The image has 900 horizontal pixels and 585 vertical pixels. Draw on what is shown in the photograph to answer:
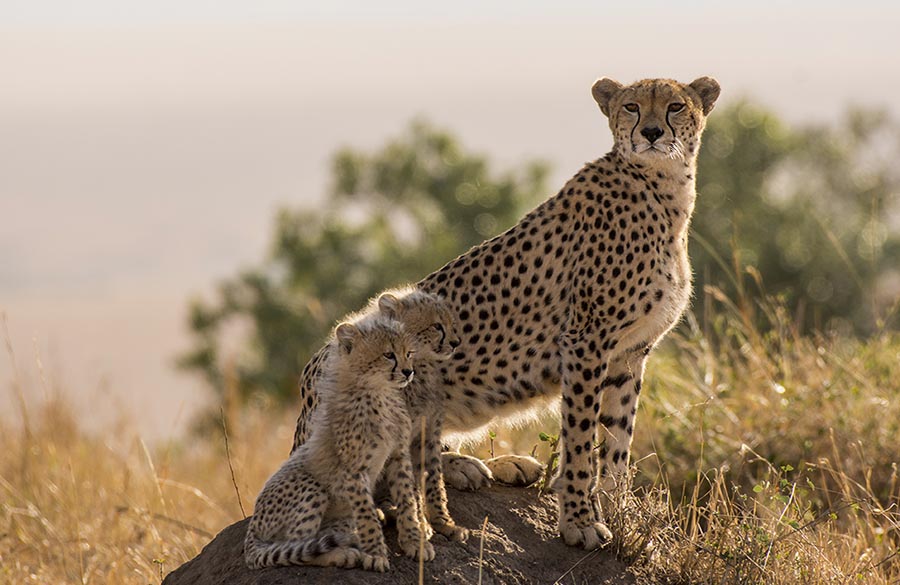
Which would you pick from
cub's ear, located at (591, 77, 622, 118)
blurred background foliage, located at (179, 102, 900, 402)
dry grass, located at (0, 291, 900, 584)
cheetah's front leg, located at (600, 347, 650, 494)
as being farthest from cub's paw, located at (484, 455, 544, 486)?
blurred background foliage, located at (179, 102, 900, 402)

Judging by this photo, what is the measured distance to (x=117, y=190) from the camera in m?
112

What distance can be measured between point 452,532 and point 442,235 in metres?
10.4

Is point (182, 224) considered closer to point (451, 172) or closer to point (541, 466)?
point (451, 172)

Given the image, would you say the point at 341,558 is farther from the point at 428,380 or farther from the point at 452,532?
the point at 428,380

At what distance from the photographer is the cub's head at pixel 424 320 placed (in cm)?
410

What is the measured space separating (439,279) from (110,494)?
113 inches

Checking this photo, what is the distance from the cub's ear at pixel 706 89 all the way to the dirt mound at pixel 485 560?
1.53 metres

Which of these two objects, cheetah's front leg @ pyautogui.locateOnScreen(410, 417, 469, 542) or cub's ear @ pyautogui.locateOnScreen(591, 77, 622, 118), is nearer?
cheetah's front leg @ pyautogui.locateOnScreen(410, 417, 469, 542)

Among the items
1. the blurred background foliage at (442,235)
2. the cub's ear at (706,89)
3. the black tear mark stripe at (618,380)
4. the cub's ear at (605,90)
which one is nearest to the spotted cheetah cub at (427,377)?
the black tear mark stripe at (618,380)

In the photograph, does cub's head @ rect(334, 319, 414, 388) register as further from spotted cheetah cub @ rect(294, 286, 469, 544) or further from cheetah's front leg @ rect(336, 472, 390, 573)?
cheetah's front leg @ rect(336, 472, 390, 573)

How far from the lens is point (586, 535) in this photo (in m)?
4.14

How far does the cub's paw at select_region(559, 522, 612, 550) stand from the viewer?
4133 millimetres

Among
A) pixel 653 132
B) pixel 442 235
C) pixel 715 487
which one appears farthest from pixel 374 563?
pixel 442 235

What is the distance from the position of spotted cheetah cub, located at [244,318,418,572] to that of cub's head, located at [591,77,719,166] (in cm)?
109
